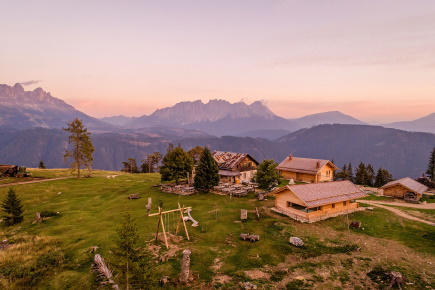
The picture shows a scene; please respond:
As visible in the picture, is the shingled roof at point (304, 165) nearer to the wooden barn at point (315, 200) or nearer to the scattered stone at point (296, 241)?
the wooden barn at point (315, 200)

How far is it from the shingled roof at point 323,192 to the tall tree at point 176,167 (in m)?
24.0

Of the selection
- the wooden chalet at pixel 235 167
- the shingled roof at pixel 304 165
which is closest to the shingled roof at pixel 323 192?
the shingled roof at pixel 304 165

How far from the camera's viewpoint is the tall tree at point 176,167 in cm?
5178

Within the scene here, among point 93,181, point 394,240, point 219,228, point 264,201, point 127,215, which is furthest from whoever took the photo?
point 93,181

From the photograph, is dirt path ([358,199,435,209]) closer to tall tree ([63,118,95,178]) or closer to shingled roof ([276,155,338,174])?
shingled roof ([276,155,338,174])

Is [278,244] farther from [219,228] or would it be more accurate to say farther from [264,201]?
[264,201]

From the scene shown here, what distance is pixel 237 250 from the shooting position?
2325cm

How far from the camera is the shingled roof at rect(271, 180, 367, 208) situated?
31859 mm

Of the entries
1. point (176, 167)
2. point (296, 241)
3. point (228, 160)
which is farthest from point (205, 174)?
point (296, 241)

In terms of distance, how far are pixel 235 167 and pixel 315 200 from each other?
3042 centimetres

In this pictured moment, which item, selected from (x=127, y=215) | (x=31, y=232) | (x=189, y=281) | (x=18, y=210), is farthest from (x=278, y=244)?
(x=18, y=210)

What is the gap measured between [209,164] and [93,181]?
36485mm

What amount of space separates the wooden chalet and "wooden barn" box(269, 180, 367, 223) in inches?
955

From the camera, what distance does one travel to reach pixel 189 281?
1797 centimetres
